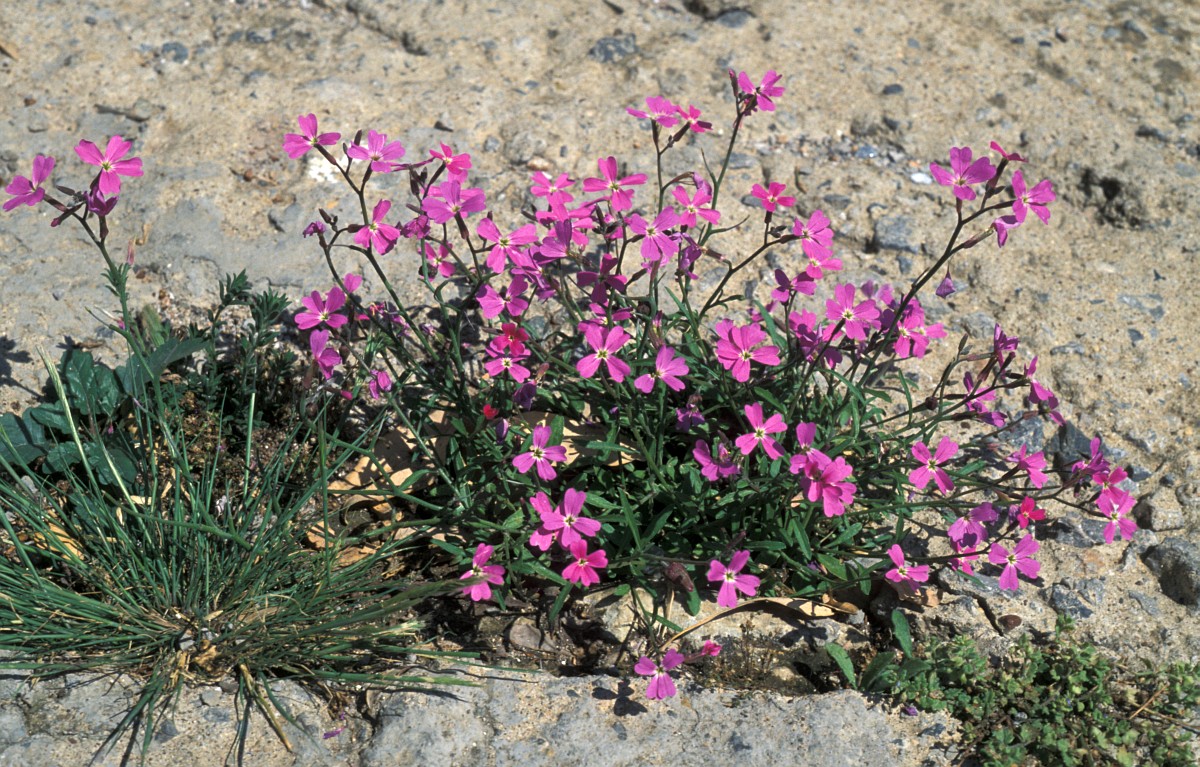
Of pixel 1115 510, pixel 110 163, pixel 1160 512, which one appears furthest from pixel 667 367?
pixel 1160 512

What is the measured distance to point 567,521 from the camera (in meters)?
2.39

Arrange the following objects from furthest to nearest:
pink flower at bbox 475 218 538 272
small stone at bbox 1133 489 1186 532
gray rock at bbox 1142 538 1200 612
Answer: small stone at bbox 1133 489 1186 532, gray rock at bbox 1142 538 1200 612, pink flower at bbox 475 218 538 272

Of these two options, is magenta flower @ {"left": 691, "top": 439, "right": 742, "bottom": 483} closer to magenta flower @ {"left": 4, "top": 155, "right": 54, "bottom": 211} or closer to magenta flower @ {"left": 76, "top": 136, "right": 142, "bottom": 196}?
magenta flower @ {"left": 76, "top": 136, "right": 142, "bottom": 196}

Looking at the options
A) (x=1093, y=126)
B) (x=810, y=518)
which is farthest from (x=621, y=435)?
(x=1093, y=126)

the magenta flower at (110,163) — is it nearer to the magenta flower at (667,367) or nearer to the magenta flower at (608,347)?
the magenta flower at (608,347)

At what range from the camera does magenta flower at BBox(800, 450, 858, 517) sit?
2.28 meters

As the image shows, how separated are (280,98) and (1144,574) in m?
3.37

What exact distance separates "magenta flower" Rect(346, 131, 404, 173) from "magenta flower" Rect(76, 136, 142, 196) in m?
0.48

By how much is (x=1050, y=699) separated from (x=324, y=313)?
6.68ft

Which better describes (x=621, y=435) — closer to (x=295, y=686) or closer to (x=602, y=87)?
(x=295, y=686)

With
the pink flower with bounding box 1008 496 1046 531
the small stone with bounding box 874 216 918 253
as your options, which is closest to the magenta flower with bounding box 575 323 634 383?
the pink flower with bounding box 1008 496 1046 531

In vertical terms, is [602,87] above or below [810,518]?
above

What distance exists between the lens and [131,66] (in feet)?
13.2

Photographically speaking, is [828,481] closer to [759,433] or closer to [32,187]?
[759,433]
